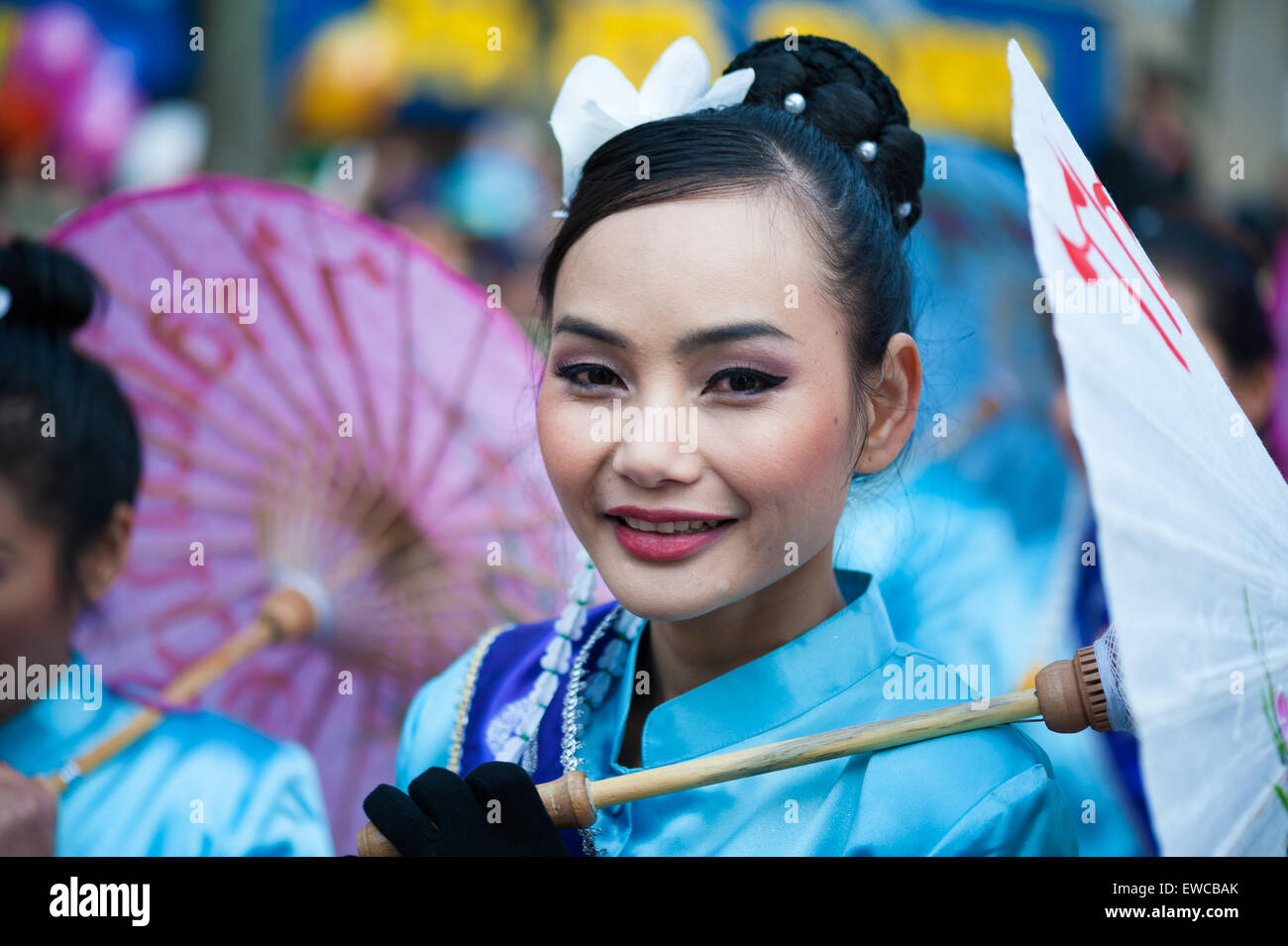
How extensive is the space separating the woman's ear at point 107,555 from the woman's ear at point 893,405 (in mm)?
1443

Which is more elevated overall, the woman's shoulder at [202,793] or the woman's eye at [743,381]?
the woman's eye at [743,381]

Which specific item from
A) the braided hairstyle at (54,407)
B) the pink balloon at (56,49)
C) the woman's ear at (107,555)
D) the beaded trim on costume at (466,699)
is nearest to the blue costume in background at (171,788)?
the woman's ear at (107,555)

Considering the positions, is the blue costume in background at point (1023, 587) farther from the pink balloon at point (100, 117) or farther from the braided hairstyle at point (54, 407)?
the pink balloon at point (100, 117)

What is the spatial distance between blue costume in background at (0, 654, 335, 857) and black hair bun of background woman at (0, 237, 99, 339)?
602 mm

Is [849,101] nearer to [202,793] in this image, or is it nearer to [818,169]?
[818,169]

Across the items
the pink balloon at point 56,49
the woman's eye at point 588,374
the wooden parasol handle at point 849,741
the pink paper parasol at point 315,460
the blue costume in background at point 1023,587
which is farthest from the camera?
the pink balloon at point 56,49

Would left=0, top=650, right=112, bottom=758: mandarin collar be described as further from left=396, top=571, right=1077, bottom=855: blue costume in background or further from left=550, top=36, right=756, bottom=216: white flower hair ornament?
left=550, top=36, right=756, bottom=216: white flower hair ornament

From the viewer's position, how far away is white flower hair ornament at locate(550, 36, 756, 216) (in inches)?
58.0

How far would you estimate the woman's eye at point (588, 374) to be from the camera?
1.39 metres

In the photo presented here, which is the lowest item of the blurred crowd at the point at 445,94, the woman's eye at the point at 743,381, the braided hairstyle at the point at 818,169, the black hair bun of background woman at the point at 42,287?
the woman's eye at the point at 743,381

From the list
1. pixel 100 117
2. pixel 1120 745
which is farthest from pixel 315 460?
pixel 100 117

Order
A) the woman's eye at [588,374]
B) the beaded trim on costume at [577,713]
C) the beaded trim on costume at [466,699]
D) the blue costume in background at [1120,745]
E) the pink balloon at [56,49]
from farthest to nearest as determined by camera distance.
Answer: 1. the pink balloon at [56,49]
2. the blue costume in background at [1120,745]
3. the beaded trim on costume at [466,699]
4. the beaded trim on costume at [577,713]
5. the woman's eye at [588,374]

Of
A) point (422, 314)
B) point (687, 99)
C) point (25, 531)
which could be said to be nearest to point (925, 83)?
point (422, 314)

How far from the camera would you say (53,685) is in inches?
85.9
